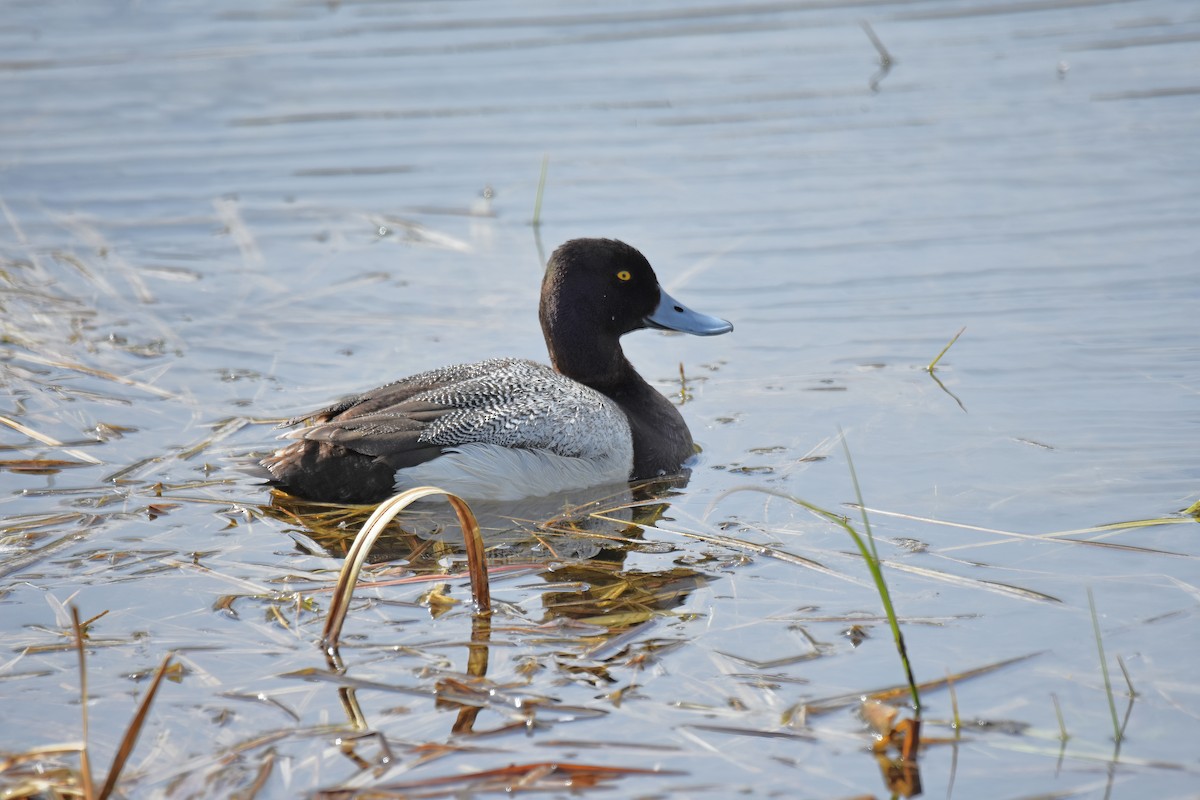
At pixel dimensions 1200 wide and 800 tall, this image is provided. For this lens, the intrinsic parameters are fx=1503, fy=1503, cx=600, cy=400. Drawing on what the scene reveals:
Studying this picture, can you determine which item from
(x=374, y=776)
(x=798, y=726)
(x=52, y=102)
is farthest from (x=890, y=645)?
(x=52, y=102)

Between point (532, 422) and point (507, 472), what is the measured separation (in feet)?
0.95

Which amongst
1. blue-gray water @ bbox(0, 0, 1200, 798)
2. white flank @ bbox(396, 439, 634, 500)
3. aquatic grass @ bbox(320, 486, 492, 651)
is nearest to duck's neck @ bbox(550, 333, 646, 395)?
blue-gray water @ bbox(0, 0, 1200, 798)

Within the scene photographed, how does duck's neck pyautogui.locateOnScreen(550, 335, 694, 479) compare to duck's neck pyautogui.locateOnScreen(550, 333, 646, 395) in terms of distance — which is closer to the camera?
duck's neck pyautogui.locateOnScreen(550, 335, 694, 479)

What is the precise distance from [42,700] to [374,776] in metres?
1.34

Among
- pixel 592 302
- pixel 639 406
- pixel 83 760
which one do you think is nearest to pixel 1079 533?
pixel 639 406

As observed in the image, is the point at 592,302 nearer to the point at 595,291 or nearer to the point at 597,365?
the point at 595,291

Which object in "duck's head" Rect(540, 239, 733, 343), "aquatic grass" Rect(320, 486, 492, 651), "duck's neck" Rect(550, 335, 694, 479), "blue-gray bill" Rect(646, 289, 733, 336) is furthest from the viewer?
"blue-gray bill" Rect(646, 289, 733, 336)

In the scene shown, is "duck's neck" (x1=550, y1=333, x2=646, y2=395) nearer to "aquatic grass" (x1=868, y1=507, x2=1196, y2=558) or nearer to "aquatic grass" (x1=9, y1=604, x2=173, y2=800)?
"aquatic grass" (x1=868, y1=507, x2=1196, y2=558)

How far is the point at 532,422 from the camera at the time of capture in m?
7.25

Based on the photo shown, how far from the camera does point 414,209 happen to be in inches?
485

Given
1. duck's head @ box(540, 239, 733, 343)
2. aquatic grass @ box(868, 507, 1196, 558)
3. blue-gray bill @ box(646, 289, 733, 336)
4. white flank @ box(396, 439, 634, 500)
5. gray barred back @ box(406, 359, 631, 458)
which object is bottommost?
aquatic grass @ box(868, 507, 1196, 558)

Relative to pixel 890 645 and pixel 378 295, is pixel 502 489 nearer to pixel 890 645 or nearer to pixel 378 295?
pixel 890 645

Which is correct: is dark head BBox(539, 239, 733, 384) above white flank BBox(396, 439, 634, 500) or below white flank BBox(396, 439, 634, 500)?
above

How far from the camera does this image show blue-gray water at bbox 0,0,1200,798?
4.89 meters
